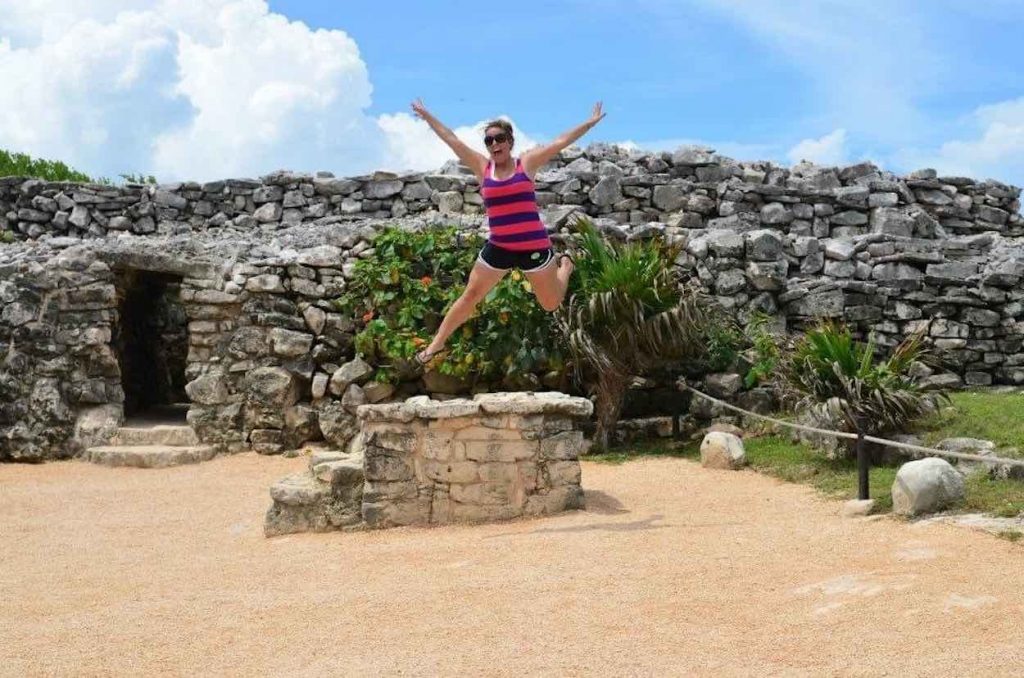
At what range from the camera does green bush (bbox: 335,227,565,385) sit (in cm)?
963

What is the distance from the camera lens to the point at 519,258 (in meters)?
6.16

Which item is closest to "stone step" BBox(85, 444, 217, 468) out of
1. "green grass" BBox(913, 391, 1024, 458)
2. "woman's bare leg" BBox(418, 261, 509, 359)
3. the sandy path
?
the sandy path

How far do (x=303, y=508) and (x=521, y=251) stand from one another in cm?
237

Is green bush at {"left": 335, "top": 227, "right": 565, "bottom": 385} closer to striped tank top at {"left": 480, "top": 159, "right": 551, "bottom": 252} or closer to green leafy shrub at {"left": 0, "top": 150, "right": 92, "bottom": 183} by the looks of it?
striped tank top at {"left": 480, "top": 159, "right": 551, "bottom": 252}

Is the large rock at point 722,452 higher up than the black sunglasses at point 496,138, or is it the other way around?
the black sunglasses at point 496,138

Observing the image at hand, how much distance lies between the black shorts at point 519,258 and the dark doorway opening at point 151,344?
633 cm

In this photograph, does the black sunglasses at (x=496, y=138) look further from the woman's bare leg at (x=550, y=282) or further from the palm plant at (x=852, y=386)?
the palm plant at (x=852, y=386)

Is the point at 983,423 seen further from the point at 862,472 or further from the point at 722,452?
the point at 862,472

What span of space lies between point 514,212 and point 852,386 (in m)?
3.36

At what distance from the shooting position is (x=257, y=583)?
5473 millimetres

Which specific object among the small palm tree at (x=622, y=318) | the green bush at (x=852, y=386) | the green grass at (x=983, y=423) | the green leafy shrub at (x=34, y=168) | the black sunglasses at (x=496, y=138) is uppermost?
the green leafy shrub at (x=34, y=168)

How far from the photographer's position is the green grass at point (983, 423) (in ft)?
24.5

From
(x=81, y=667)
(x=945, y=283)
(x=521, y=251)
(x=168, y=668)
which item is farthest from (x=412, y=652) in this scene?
(x=945, y=283)

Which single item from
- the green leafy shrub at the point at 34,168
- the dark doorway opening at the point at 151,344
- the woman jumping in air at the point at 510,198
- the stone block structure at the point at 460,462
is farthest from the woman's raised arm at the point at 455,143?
the green leafy shrub at the point at 34,168
